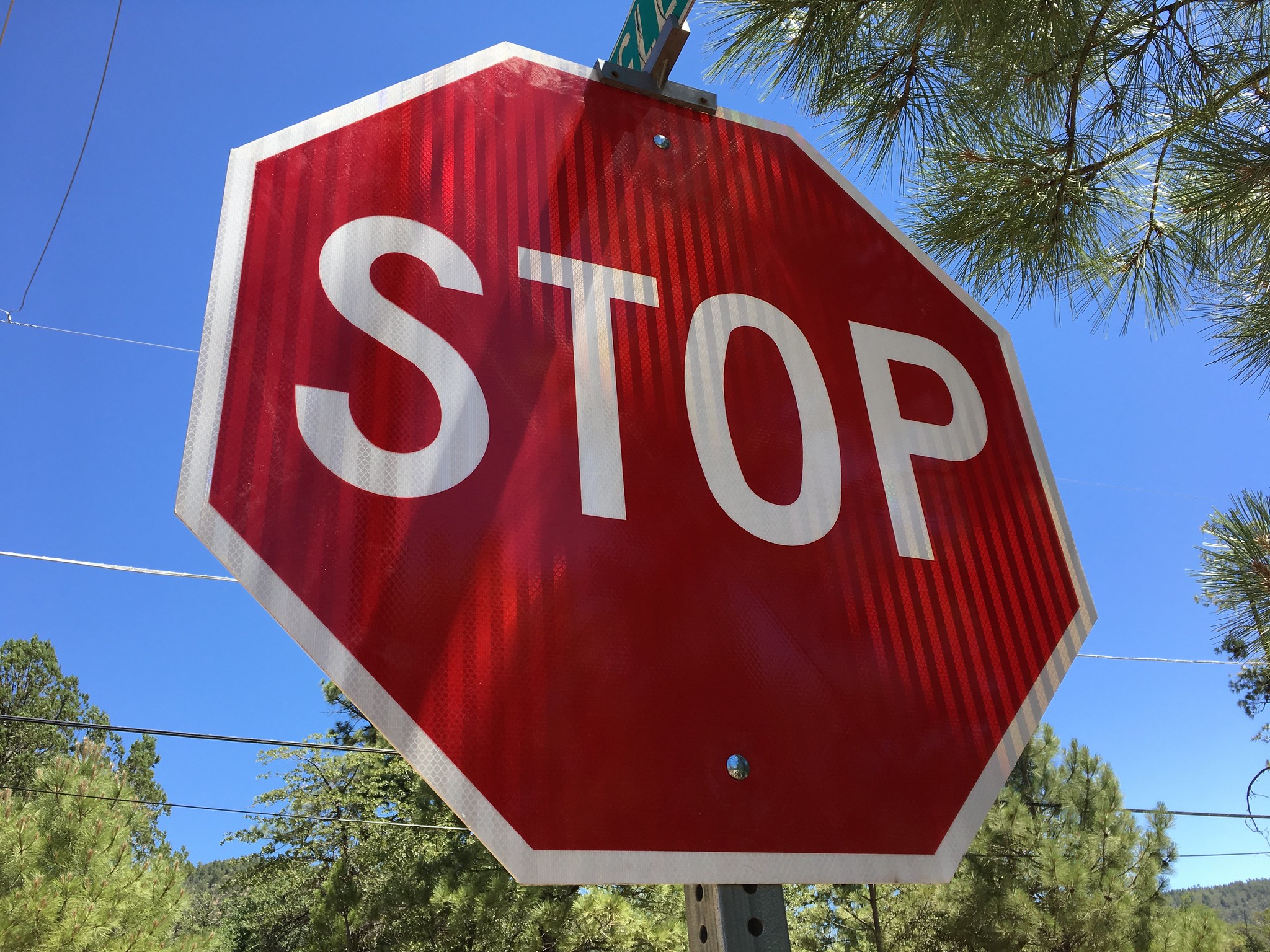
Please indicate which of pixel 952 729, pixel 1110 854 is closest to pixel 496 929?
pixel 1110 854

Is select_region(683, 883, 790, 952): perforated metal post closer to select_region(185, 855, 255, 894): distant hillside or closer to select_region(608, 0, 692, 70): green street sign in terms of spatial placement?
select_region(608, 0, 692, 70): green street sign

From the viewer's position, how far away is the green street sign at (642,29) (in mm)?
939

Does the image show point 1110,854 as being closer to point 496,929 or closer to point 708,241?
point 496,929

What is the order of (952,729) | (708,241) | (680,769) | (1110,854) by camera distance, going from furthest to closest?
(1110,854) → (708,241) → (952,729) → (680,769)

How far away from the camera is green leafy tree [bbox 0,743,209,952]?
7.84 metres

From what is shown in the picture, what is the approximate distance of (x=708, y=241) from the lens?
0.91 m

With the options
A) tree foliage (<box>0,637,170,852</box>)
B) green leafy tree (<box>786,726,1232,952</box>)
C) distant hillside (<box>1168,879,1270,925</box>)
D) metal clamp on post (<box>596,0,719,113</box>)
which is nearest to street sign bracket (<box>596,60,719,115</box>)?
metal clamp on post (<box>596,0,719,113</box>)

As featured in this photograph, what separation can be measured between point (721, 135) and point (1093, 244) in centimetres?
168

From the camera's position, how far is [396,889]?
1134cm

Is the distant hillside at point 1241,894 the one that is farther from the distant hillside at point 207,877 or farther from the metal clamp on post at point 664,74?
the metal clamp on post at point 664,74

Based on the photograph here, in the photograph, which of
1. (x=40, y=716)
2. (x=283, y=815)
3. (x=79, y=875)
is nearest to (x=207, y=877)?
(x=40, y=716)

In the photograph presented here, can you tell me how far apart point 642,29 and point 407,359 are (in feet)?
1.78

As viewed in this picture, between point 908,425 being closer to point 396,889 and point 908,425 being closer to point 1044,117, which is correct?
point 1044,117

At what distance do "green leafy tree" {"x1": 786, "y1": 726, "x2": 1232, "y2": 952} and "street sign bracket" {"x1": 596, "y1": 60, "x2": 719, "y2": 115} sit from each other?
29.2 feet
